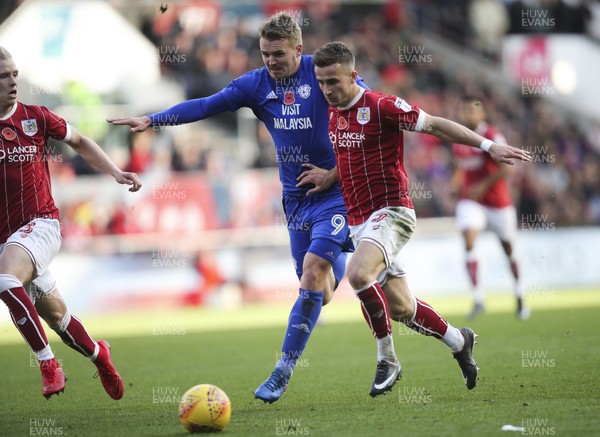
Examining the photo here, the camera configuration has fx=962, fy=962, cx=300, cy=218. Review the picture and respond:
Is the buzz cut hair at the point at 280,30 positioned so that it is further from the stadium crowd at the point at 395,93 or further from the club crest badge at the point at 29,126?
the stadium crowd at the point at 395,93

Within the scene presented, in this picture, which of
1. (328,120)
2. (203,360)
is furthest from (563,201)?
(328,120)

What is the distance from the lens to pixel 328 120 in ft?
25.0

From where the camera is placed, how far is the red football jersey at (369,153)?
7.08 metres

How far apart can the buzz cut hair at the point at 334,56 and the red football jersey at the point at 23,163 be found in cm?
211

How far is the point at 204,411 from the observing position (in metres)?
5.89

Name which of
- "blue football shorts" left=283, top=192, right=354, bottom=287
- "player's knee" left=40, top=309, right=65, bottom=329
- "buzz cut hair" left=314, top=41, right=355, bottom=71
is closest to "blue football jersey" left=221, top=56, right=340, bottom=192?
"blue football shorts" left=283, top=192, right=354, bottom=287

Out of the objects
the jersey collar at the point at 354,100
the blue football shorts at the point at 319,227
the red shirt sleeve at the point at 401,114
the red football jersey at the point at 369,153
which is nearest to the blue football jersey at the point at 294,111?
the blue football shorts at the point at 319,227

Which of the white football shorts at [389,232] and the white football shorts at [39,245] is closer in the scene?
the white football shorts at [389,232]

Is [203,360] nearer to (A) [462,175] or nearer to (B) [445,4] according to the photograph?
(A) [462,175]

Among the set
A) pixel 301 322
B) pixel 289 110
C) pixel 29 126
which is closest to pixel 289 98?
pixel 289 110

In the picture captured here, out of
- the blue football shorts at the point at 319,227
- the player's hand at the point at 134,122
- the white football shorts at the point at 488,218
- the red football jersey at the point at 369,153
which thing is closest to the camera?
the red football jersey at the point at 369,153

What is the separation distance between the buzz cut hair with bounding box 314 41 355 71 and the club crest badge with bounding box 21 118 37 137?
2.20 meters

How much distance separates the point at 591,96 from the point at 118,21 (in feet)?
51.5

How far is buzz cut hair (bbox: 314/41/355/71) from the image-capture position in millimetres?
6891
